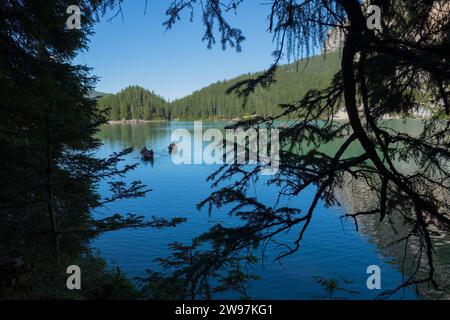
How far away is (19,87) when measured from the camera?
15.2 ft


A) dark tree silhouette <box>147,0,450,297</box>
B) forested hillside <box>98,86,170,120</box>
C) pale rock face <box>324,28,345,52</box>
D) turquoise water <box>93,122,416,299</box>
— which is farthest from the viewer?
forested hillside <box>98,86,170,120</box>

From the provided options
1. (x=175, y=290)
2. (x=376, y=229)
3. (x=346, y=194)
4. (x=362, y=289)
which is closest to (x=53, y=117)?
(x=175, y=290)

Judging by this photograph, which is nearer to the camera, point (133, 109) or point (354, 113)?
point (354, 113)

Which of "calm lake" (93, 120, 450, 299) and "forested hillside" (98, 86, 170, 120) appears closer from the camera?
"calm lake" (93, 120, 450, 299)

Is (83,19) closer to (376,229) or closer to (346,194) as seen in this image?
(376,229)

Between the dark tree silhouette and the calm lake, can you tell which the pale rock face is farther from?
the calm lake

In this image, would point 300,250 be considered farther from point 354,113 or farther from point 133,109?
point 133,109

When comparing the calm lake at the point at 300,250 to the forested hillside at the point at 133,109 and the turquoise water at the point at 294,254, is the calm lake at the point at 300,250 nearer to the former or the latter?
the turquoise water at the point at 294,254

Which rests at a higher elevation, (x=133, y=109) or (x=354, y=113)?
(x=133, y=109)

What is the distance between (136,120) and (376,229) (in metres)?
181

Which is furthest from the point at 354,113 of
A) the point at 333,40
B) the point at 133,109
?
the point at 133,109

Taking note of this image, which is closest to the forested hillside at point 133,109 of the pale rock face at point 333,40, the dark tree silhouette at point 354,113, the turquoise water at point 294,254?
the turquoise water at point 294,254

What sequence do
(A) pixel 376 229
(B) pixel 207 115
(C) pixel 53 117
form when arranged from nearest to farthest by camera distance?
1. (C) pixel 53 117
2. (A) pixel 376 229
3. (B) pixel 207 115

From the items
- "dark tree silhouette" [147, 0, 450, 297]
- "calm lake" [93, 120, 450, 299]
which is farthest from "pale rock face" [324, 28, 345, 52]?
"calm lake" [93, 120, 450, 299]
